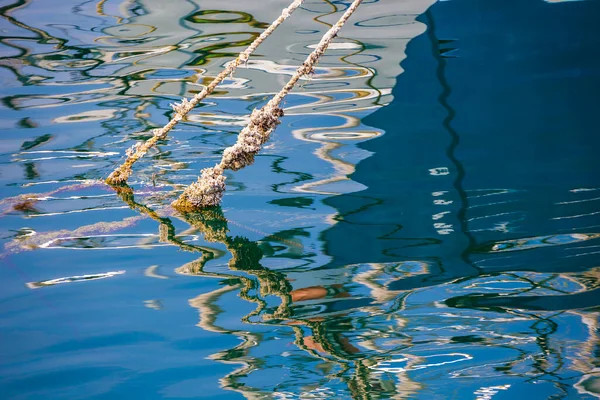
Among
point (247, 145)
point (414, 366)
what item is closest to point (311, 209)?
point (247, 145)

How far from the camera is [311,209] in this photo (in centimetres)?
341

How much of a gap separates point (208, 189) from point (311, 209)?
513 mm

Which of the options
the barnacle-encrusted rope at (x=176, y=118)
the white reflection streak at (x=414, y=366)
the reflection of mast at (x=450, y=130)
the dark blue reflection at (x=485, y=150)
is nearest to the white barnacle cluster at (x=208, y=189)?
the barnacle-encrusted rope at (x=176, y=118)

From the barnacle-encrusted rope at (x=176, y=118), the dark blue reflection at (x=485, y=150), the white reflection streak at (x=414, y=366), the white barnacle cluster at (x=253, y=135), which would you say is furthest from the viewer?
the barnacle-encrusted rope at (x=176, y=118)

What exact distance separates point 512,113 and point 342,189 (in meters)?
1.34

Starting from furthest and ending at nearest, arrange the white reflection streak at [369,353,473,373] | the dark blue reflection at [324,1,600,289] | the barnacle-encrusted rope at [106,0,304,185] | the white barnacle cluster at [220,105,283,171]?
the barnacle-encrusted rope at [106,0,304,185], the white barnacle cluster at [220,105,283,171], the dark blue reflection at [324,1,600,289], the white reflection streak at [369,353,473,373]

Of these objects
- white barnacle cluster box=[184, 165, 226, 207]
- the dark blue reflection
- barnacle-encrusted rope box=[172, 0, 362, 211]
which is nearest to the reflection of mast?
the dark blue reflection

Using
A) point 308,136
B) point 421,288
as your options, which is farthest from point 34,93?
point 421,288

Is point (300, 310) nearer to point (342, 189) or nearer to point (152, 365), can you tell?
point (152, 365)

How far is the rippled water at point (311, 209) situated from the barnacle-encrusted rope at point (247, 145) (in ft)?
0.37

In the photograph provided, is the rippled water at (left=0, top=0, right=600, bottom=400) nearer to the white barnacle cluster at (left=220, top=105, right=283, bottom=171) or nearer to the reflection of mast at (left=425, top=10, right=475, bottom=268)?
the reflection of mast at (left=425, top=10, right=475, bottom=268)

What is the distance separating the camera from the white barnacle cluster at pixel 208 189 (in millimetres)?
3338

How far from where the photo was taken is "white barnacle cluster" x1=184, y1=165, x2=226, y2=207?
334 cm

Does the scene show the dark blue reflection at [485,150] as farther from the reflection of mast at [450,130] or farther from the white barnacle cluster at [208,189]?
the white barnacle cluster at [208,189]
